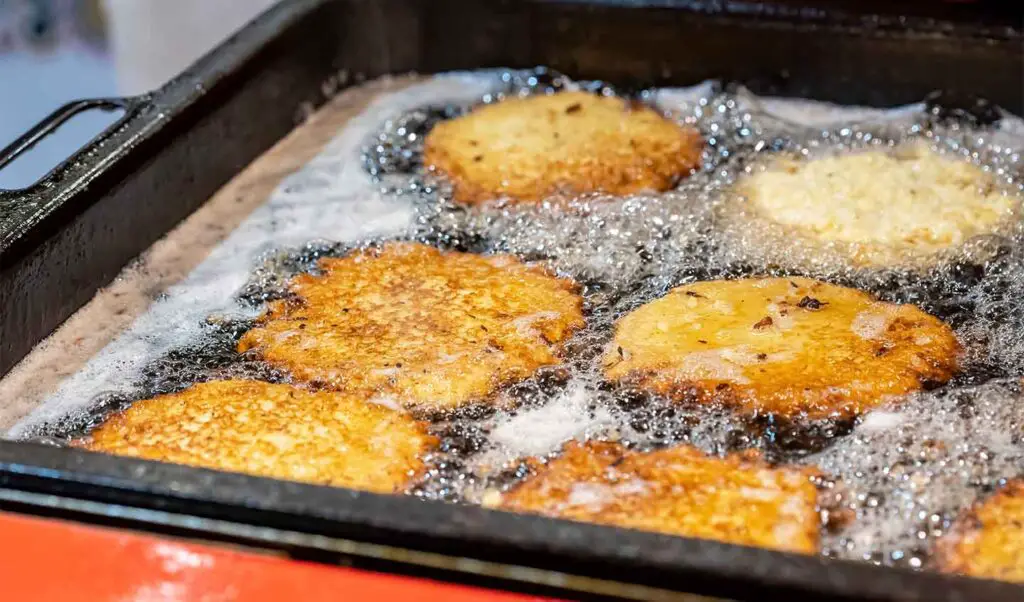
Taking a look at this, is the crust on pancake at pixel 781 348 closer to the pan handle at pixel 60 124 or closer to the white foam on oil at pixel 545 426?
the white foam on oil at pixel 545 426

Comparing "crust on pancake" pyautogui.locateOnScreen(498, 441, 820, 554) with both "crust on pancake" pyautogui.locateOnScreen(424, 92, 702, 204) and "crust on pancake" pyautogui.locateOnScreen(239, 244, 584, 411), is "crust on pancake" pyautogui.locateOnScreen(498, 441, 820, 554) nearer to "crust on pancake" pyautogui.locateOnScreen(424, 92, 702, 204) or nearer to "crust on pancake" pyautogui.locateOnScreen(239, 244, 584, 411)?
"crust on pancake" pyautogui.locateOnScreen(239, 244, 584, 411)

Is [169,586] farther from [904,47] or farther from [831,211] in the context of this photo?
[904,47]

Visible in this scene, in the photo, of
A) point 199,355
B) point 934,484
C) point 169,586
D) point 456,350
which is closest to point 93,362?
point 199,355

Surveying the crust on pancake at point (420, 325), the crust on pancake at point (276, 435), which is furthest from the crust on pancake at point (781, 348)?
the crust on pancake at point (276, 435)

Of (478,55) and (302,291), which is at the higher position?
(478,55)

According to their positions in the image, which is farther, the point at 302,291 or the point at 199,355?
the point at 302,291

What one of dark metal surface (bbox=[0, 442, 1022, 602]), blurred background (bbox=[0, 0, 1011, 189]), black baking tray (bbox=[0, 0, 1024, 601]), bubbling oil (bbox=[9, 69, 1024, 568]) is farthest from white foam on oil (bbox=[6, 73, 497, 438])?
blurred background (bbox=[0, 0, 1011, 189])

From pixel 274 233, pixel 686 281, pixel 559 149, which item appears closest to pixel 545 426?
pixel 686 281
